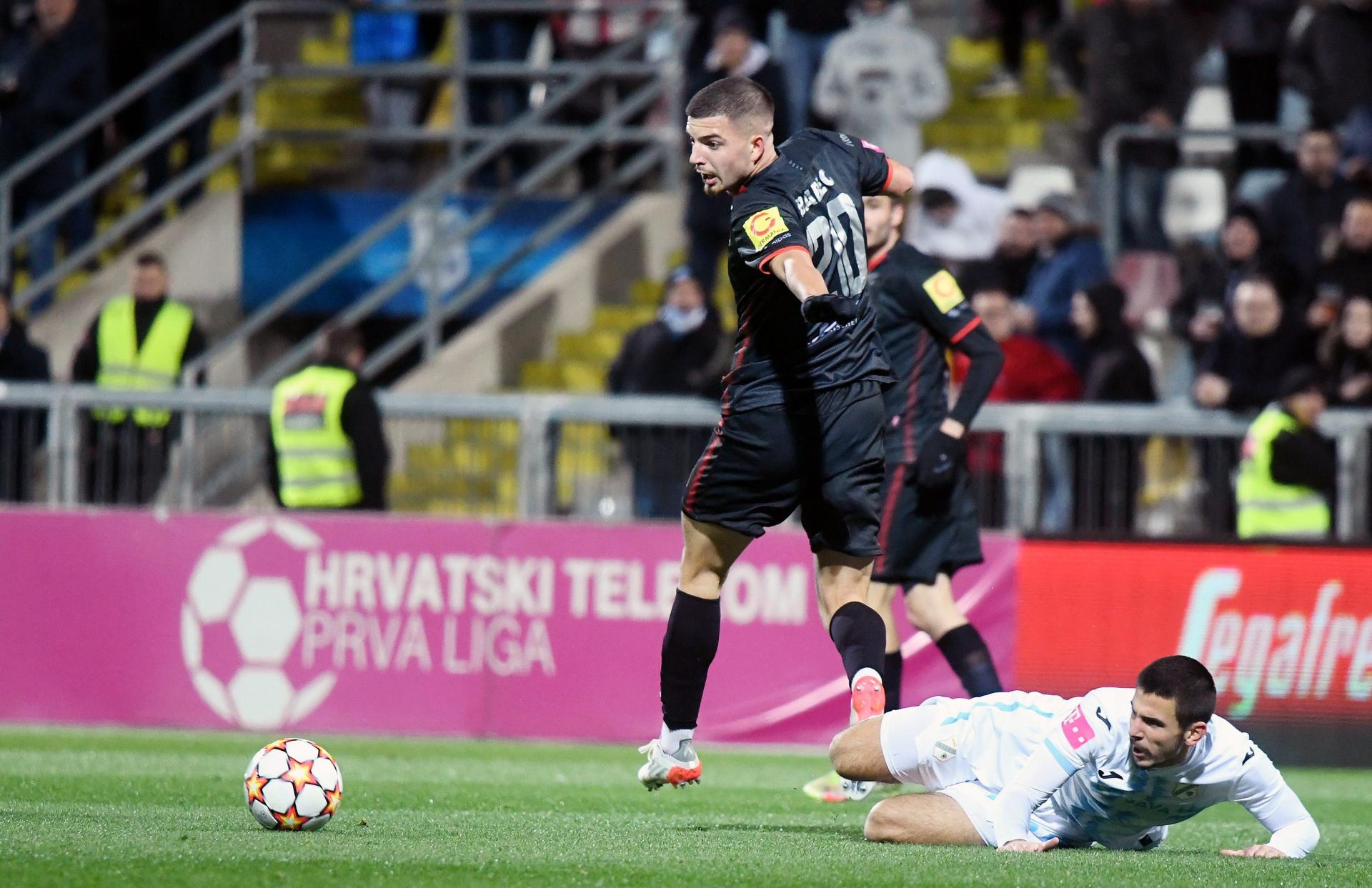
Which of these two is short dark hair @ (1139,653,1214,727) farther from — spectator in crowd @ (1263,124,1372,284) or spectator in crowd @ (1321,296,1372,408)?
spectator in crowd @ (1263,124,1372,284)

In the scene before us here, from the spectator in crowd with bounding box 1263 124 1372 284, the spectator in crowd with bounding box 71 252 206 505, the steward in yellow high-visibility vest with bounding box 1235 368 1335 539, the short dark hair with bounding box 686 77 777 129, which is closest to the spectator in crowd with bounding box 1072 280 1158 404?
the steward in yellow high-visibility vest with bounding box 1235 368 1335 539

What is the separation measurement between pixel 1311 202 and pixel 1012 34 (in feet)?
12.6

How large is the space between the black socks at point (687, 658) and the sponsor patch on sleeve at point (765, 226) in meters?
1.34

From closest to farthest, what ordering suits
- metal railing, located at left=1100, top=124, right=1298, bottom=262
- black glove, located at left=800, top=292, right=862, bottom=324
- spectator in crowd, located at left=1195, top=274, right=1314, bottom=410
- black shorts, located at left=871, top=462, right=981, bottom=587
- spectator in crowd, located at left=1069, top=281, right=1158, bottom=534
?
black glove, located at left=800, top=292, right=862, bottom=324 → black shorts, located at left=871, top=462, right=981, bottom=587 → spectator in crowd, located at left=1069, top=281, right=1158, bottom=534 → spectator in crowd, located at left=1195, top=274, right=1314, bottom=410 → metal railing, located at left=1100, top=124, right=1298, bottom=262

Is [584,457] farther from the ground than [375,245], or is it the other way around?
[375,245]

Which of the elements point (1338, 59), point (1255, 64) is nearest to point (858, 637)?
point (1338, 59)

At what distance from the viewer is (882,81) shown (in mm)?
14711

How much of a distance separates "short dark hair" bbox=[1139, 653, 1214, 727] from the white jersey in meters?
0.23

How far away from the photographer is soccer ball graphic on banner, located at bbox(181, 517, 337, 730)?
38.1 ft

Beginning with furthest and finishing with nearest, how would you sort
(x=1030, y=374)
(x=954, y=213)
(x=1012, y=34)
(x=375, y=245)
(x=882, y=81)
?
(x=1012, y=34)
(x=375, y=245)
(x=882, y=81)
(x=954, y=213)
(x=1030, y=374)

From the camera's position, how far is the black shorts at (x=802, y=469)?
679 centimetres

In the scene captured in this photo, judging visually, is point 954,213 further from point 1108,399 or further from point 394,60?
point 394,60

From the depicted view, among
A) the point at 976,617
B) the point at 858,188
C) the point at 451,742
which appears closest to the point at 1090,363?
the point at 976,617

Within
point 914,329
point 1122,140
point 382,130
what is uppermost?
point 382,130
